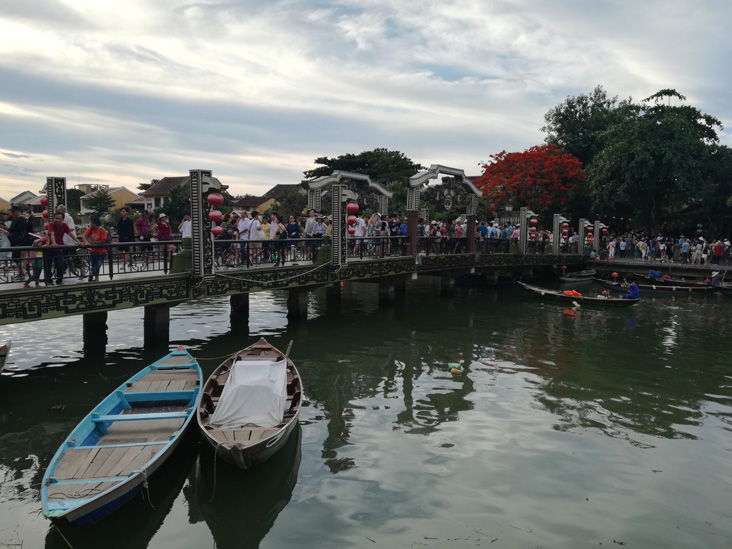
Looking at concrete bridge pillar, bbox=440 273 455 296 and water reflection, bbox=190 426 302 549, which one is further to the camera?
concrete bridge pillar, bbox=440 273 455 296

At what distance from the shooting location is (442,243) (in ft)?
82.6

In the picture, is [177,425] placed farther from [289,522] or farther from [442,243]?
[442,243]

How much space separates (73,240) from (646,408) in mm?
12639

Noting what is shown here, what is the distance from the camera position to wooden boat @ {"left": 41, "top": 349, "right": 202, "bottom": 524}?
6.36m

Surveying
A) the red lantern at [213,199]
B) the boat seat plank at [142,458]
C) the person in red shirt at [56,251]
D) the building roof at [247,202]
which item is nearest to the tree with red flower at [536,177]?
the red lantern at [213,199]

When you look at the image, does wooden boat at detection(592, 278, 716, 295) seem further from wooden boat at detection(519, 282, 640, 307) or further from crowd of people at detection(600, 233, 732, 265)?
wooden boat at detection(519, 282, 640, 307)

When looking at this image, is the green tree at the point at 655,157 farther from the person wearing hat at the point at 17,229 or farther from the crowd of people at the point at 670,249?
the person wearing hat at the point at 17,229

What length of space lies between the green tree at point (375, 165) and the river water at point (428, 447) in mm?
31561

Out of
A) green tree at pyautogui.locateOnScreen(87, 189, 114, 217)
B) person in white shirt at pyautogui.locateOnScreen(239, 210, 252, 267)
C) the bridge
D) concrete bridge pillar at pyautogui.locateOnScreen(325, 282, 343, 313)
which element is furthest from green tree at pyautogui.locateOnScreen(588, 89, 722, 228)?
green tree at pyautogui.locateOnScreen(87, 189, 114, 217)

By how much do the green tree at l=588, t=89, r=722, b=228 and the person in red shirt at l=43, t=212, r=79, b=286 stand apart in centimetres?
3144

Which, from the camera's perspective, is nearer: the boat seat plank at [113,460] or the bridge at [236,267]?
the boat seat plank at [113,460]

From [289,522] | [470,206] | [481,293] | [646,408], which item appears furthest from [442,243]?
[289,522]

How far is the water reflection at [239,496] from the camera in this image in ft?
23.0

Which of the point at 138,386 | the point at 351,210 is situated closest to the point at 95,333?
the point at 138,386
